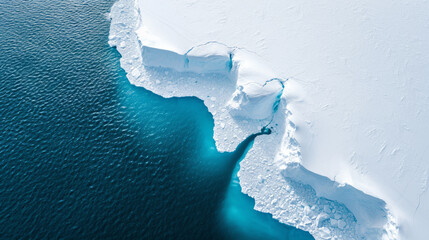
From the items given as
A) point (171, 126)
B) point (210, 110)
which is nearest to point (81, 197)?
point (171, 126)

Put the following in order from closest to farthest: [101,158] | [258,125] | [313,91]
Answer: [101,158]
[313,91]
[258,125]

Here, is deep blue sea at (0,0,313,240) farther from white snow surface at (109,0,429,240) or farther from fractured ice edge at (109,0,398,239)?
white snow surface at (109,0,429,240)

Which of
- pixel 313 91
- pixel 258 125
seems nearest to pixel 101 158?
pixel 258 125

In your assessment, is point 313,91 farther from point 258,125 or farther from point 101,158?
point 101,158

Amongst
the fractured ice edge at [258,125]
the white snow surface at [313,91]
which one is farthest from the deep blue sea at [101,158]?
the white snow surface at [313,91]

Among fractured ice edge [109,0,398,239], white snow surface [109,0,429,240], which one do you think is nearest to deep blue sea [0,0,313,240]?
fractured ice edge [109,0,398,239]

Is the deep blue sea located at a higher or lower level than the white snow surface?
lower
